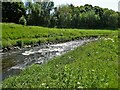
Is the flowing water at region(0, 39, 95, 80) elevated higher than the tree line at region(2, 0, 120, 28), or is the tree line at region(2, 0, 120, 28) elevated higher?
the tree line at region(2, 0, 120, 28)

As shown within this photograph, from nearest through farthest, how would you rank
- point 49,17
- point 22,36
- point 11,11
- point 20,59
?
1. point 20,59
2. point 22,36
3. point 11,11
4. point 49,17

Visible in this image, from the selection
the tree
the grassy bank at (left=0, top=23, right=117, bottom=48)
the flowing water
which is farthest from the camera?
the tree

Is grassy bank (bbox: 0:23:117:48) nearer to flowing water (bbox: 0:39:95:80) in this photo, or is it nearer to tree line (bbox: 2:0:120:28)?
flowing water (bbox: 0:39:95:80)

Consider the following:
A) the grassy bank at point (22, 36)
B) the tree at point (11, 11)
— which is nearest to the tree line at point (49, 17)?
the tree at point (11, 11)

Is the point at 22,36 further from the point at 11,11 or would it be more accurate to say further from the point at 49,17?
the point at 49,17

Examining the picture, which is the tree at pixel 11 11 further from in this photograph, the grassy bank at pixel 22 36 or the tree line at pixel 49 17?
the grassy bank at pixel 22 36

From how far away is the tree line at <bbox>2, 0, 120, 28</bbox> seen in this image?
116 m

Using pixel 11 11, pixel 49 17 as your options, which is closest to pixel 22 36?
pixel 11 11

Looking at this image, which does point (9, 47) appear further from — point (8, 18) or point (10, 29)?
point (8, 18)

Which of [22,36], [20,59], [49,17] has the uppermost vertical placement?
[49,17]

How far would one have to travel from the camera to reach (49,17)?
145 m

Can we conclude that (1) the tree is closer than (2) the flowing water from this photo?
No

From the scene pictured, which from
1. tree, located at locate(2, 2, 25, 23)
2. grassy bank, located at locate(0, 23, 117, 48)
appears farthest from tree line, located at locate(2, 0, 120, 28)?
grassy bank, located at locate(0, 23, 117, 48)

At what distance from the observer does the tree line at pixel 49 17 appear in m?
116
